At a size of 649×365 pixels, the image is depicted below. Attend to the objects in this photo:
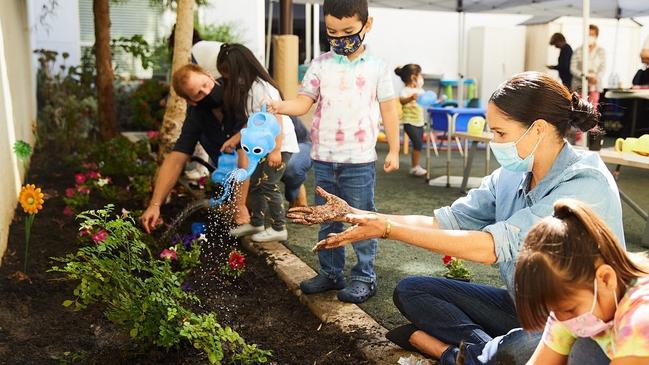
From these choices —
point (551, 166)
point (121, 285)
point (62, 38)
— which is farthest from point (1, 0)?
point (62, 38)

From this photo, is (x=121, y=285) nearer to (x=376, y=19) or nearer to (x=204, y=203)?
(x=204, y=203)

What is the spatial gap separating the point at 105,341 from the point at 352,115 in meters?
1.56

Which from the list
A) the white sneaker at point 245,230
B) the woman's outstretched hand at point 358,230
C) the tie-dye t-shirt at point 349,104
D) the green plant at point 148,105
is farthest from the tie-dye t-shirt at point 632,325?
the green plant at point 148,105

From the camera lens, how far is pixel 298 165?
433cm

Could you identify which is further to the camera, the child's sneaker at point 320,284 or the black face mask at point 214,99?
the black face mask at point 214,99

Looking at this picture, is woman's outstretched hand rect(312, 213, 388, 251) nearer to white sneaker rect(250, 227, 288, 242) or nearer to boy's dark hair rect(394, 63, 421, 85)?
white sneaker rect(250, 227, 288, 242)

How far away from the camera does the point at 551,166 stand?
2082mm

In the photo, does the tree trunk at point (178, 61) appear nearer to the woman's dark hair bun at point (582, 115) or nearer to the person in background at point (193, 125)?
the person in background at point (193, 125)

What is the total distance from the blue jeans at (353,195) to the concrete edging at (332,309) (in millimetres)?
161

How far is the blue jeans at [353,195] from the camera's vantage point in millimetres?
3197

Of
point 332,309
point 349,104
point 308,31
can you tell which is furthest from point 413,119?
point 308,31

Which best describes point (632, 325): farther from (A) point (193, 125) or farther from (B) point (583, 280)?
(A) point (193, 125)

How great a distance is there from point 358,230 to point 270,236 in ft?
7.68

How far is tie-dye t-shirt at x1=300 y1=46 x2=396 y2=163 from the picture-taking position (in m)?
3.20
